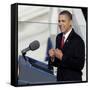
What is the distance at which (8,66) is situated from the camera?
118 inches

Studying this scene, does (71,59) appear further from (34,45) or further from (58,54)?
(34,45)

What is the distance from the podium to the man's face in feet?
1.29

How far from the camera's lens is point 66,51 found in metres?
3.14

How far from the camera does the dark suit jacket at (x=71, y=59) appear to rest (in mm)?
3125

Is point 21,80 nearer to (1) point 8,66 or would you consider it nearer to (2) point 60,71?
(1) point 8,66

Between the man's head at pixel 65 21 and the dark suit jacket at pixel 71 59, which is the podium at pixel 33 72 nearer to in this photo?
the dark suit jacket at pixel 71 59

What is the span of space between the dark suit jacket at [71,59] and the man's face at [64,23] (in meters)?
0.06

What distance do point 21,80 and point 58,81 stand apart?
0.38 metres

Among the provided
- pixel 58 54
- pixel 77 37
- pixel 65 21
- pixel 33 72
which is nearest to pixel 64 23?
pixel 65 21

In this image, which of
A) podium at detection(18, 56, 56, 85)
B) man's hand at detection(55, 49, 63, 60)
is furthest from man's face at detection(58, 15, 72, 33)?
podium at detection(18, 56, 56, 85)

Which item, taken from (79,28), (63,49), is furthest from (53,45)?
(79,28)

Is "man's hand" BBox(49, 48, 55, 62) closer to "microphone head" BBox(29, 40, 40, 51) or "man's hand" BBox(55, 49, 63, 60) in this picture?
"man's hand" BBox(55, 49, 63, 60)

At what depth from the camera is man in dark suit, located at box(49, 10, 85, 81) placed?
10.2 ft

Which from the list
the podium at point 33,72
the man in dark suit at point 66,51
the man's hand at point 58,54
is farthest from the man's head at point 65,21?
the podium at point 33,72
